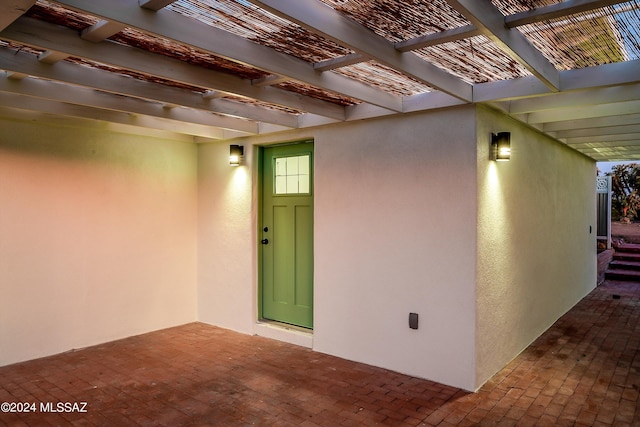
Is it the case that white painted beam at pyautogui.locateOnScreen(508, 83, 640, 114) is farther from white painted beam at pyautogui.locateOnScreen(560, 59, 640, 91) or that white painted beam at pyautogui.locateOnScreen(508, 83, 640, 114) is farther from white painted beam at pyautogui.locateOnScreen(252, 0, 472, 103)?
white painted beam at pyautogui.locateOnScreen(252, 0, 472, 103)

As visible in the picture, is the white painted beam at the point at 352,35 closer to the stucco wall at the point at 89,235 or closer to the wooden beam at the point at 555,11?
the wooden beam at the point at 555,11

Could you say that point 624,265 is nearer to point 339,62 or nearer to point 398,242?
point 398,242

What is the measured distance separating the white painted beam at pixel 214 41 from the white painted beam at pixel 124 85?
1.19 metres

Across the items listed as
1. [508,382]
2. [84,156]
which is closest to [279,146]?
[84,156]

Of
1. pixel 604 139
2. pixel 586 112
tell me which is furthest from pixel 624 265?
pixel 586 112

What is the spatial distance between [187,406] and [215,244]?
2.54m

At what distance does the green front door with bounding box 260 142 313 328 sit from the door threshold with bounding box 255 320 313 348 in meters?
0.07

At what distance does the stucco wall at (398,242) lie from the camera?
12.2 feet

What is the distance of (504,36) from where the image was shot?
2.31 metres

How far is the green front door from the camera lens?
194 inches

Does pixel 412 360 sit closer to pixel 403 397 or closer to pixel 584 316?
pixel 403 397

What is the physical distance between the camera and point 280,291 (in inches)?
205

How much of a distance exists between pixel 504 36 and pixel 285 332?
3.73 metres

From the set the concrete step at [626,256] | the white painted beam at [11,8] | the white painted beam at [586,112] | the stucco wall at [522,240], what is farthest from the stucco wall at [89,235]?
the concrete step at [626,256]
